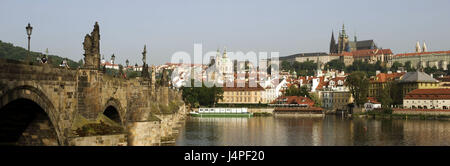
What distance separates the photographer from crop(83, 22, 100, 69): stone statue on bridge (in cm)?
2633

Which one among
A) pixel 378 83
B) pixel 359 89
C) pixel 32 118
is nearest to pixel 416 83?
pixel 359 89

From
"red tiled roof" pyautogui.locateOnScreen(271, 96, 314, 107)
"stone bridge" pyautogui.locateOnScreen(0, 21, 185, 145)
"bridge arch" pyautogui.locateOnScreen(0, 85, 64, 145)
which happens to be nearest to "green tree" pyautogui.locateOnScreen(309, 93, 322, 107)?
"red tiled roof" pyautogui.locateOnScreen(271, 96, 314, 107)

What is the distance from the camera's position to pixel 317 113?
127 metres

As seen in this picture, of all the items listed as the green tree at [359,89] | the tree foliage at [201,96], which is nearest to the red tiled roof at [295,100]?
the green tree at [359,89]

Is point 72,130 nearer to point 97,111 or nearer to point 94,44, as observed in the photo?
point 97,111

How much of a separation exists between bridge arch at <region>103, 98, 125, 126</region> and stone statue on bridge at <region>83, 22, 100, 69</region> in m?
4.74

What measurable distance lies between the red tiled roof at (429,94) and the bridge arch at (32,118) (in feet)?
357

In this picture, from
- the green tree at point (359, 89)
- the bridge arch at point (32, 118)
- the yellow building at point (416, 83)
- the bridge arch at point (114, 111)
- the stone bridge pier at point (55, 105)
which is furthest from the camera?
the yellow building at point (416, 83)

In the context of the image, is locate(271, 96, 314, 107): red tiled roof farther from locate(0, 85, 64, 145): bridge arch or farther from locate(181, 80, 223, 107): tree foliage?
locate(0, 85, 64, 145): bridge arch

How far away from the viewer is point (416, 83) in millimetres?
132250

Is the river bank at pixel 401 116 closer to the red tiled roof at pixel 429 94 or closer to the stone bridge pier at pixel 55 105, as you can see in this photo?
the red tiled roof at pixel 429 94

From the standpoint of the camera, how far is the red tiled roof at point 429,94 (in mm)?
117100

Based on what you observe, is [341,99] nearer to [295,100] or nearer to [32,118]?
[295,100]

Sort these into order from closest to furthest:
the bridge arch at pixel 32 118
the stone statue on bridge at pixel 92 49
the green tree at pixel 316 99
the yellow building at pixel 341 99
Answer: the bridge arch at pixel 32 118
the stone statue on bridge at pixel 92 49
the green tree at pixel 316 99
the yellow building at pixel 341 99
